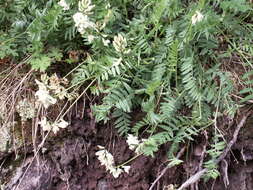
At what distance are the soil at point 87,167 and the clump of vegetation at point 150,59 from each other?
0.34ft

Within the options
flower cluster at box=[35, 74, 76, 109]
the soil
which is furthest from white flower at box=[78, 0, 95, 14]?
the soil

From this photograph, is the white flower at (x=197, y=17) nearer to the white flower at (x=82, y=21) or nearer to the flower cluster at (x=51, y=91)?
the white flower at (x=82, y=21)

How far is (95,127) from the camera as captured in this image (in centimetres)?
206

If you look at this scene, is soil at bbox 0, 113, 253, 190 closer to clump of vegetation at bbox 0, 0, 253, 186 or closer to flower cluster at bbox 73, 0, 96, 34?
clump of vegetation at bbox 0, 0, 253, 186

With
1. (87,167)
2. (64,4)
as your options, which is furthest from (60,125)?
(64,4)

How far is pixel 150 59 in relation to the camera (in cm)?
194

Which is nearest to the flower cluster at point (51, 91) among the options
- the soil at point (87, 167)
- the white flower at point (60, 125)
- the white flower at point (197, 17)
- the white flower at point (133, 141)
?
the white flower at point (60, 125)

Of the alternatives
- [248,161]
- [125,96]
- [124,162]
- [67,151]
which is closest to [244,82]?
[248,161]

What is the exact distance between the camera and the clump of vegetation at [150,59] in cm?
183

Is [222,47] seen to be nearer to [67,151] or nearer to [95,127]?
[95,127]

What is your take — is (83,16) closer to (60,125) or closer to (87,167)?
(60,125)

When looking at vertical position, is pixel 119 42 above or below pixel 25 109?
above

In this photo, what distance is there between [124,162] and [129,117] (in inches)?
10.7

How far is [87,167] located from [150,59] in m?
0.75
